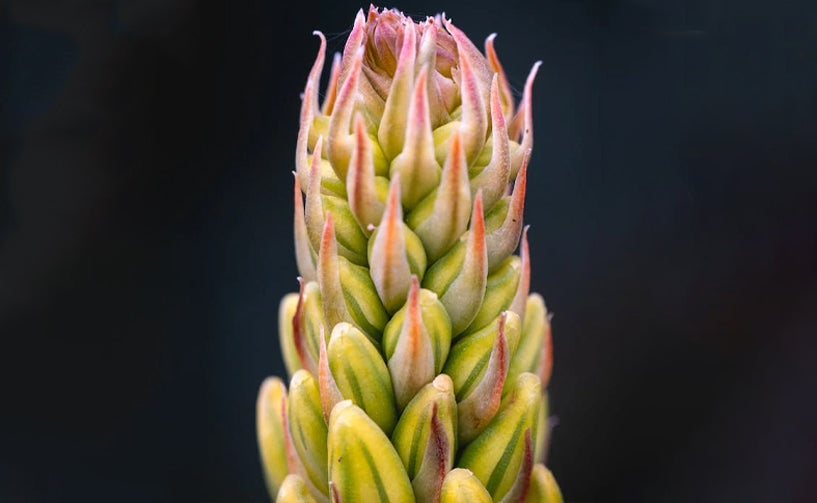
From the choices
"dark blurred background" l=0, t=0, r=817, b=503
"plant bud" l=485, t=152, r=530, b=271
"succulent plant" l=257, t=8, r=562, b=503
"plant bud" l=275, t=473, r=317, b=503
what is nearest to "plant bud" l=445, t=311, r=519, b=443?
"succulent plant" l=257, t=8, r=562, b=503

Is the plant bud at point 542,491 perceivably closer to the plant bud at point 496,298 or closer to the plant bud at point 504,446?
the plant bud at point 504,446

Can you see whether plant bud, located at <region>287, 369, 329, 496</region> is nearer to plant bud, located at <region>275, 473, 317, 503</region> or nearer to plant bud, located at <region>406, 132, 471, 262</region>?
plant bud, located at <region>275, 473, 317, 503</region>

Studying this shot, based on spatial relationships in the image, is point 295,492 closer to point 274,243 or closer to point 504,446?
point 504,446

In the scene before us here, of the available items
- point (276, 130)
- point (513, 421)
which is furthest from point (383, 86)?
point (276, 130)

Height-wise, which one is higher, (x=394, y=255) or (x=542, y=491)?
(x=394, y=255)

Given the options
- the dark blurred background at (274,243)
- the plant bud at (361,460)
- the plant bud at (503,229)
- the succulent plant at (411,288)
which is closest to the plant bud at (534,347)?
the succulent plant at (411,288)

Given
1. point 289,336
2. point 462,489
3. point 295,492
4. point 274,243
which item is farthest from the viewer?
point 274,243

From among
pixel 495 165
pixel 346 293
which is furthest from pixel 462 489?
pixel 495 165
